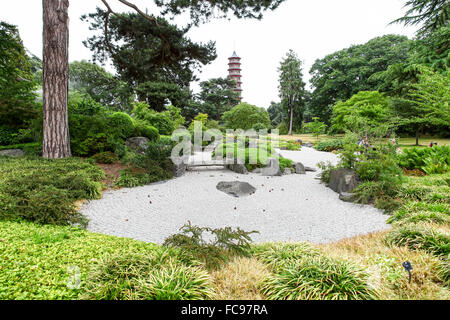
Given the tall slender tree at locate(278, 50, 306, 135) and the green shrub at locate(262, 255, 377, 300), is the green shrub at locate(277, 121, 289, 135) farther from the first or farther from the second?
the green shrub at locate(262, 255, 377, 300)

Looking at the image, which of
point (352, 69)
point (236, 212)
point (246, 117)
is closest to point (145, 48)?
point (236, 212)

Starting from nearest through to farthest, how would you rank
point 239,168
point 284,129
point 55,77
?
point 55,77
point 239,168
point 284,129

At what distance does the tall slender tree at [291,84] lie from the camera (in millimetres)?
29964

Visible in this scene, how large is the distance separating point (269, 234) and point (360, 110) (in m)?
14.8

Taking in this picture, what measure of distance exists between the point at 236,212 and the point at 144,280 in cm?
280

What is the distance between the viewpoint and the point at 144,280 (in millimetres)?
1793

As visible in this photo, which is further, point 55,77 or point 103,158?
point 103,158

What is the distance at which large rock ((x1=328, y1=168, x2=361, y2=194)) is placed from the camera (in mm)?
5397

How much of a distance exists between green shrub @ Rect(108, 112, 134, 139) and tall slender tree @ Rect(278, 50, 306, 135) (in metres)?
25.1

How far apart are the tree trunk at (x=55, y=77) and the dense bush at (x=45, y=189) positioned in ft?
2.46

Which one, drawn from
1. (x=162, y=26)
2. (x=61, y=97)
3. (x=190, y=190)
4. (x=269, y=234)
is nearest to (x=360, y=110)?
(x=162, y=26)

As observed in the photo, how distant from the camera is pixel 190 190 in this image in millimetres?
5969

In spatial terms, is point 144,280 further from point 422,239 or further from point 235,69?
point 235,69
